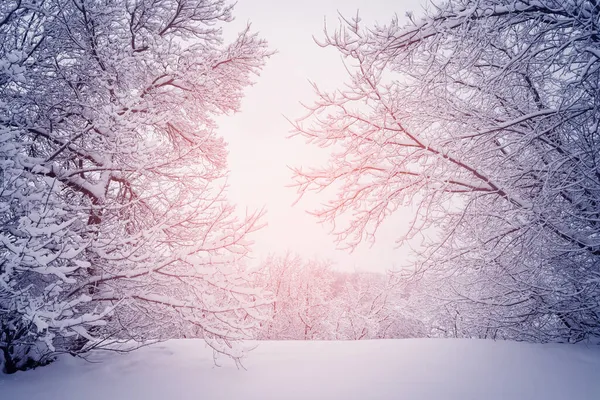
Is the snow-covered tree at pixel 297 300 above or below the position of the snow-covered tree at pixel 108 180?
below

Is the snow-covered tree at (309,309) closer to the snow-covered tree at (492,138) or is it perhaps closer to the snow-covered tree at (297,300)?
the snow-covered tree at (297,300)

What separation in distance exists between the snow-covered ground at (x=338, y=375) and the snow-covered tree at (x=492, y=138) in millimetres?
795

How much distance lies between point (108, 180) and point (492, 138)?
486 centimetres

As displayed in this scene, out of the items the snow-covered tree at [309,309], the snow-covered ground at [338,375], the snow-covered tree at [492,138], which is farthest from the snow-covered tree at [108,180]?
the snow-covered tree at [309,309]

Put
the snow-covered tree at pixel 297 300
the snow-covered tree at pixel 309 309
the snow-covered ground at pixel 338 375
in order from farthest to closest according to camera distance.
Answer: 1. the snow-covered tree at pixel 297 300
2. the snow-covered tree at pixel 309 309
3. the snow-covered ground at pixel 338 375

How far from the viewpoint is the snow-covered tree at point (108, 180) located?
8.42ft

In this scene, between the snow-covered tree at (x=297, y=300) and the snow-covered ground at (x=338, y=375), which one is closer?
the snow-covered ground at (x=338, y=375)

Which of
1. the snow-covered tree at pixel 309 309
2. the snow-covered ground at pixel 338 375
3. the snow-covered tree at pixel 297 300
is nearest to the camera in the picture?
the snow-covered ground at pixel 338 375

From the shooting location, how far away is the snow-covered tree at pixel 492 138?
9.16ft

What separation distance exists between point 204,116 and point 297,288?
48.9ft

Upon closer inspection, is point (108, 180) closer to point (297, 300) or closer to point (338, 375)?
point (338, 375)

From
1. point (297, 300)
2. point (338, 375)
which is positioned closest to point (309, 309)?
point (297, 300)

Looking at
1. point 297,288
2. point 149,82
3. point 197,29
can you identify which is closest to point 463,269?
point 149,82

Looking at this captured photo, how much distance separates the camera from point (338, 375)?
2.87 m
